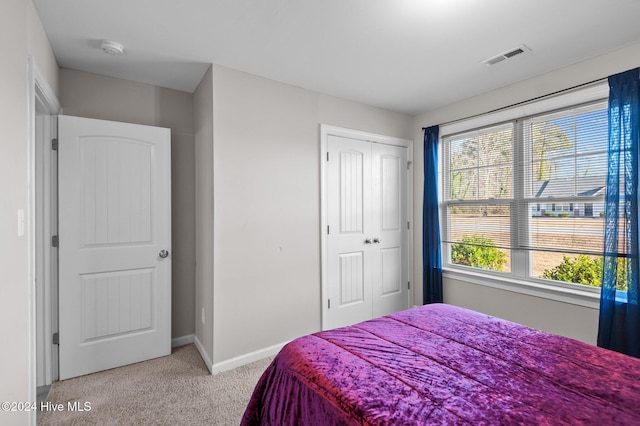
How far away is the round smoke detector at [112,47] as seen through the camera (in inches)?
84.9

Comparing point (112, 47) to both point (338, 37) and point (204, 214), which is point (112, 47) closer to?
point (204, 214)

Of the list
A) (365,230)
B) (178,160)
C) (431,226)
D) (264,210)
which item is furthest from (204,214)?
(431,226)

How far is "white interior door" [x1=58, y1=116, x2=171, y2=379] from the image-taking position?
244 centimetres

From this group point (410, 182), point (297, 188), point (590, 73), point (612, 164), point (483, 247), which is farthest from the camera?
point (410, 182)

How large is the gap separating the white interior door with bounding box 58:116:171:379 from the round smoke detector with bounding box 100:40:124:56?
1.94ft

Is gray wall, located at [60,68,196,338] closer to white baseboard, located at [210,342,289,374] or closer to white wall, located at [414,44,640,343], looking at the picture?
white baseboard, located at [210,342,289,374]

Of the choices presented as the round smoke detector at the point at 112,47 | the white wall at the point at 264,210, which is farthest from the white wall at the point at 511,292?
the round smoke detector at the point at 112,47

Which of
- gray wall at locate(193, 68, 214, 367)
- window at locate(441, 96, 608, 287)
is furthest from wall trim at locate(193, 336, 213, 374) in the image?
window at locate(441, 96, 608, 287)

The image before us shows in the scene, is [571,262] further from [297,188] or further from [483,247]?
[297,188]

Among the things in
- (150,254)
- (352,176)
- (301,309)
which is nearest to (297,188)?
(352,176)

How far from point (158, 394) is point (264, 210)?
1.58 metres

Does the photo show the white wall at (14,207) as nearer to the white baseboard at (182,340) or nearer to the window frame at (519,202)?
the white baseboard at (182,340)

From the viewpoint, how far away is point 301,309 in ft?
9.77

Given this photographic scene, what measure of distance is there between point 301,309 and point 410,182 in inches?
80.6
